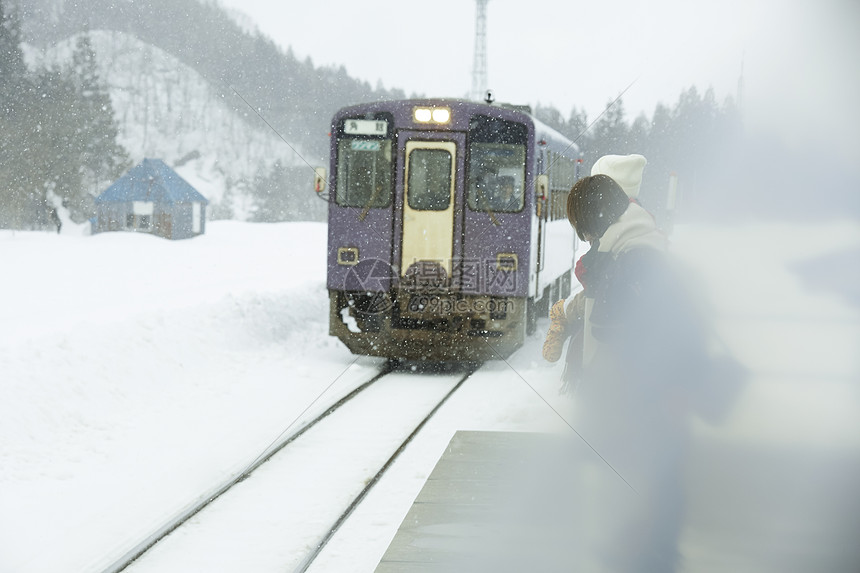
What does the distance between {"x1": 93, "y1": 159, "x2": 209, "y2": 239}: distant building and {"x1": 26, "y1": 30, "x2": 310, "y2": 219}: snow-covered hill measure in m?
55.8

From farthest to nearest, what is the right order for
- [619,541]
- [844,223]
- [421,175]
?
[421,175], [619,541], [844,223]

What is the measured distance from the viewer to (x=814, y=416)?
1.63 metres

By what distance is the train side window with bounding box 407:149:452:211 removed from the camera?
38.2ft

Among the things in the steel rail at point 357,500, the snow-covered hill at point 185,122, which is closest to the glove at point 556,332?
the steel rail at point 357,500

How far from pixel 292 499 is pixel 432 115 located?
658cm

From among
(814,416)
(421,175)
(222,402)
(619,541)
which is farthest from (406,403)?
(814,416)

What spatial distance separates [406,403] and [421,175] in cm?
326

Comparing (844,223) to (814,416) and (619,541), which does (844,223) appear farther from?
(619,541)

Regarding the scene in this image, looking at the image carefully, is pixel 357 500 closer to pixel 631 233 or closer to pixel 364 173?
pixel 631 233

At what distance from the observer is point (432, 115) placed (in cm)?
1158

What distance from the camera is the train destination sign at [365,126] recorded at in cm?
1167

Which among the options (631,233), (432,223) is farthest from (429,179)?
(631,233)

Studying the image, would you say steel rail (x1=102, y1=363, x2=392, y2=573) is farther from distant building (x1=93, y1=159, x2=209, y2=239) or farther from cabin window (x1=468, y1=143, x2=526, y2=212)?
distant building (x1=93, y1=159, x2=209, y2=239)

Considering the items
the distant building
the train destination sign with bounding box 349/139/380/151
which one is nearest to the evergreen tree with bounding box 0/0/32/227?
the distant building
